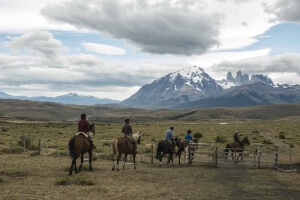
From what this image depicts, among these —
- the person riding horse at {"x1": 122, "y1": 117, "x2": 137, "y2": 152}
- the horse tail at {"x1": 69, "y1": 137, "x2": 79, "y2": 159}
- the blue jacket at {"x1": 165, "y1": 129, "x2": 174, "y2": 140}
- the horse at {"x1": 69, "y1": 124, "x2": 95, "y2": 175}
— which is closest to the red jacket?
the horse at {"x1": 69, "y1": 124, "x2": 95, "y2": 175}

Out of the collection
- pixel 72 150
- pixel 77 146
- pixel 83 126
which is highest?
pixel 83 126

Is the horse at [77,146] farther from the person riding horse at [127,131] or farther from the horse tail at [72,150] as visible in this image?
the person riding horse at [127,131]

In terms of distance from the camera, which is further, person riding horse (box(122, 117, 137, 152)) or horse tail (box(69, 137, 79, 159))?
person riding horse (box(122, 117, 137, 152))

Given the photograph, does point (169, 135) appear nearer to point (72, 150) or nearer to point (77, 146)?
point (77, 146)

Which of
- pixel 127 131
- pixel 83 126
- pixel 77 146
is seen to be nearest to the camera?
pixel 77 146

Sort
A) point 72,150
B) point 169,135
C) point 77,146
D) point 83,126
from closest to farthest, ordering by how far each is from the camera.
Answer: point 72,150, point 77,146, point 83,126, point 169,135

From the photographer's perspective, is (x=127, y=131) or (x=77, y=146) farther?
(x=127, y=131)

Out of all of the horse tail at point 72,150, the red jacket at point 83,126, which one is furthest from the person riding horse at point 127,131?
the horse tail at point 72,150

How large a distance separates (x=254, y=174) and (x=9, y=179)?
13888mm

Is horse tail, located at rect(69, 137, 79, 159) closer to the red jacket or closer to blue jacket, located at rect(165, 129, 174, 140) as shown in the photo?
the red jacket

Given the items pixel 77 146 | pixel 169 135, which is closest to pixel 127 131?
pixel 77 146

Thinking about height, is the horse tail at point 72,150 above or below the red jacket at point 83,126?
below

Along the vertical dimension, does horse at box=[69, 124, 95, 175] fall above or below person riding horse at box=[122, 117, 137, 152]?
below

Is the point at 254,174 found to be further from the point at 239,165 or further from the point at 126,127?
the point at 126,127
